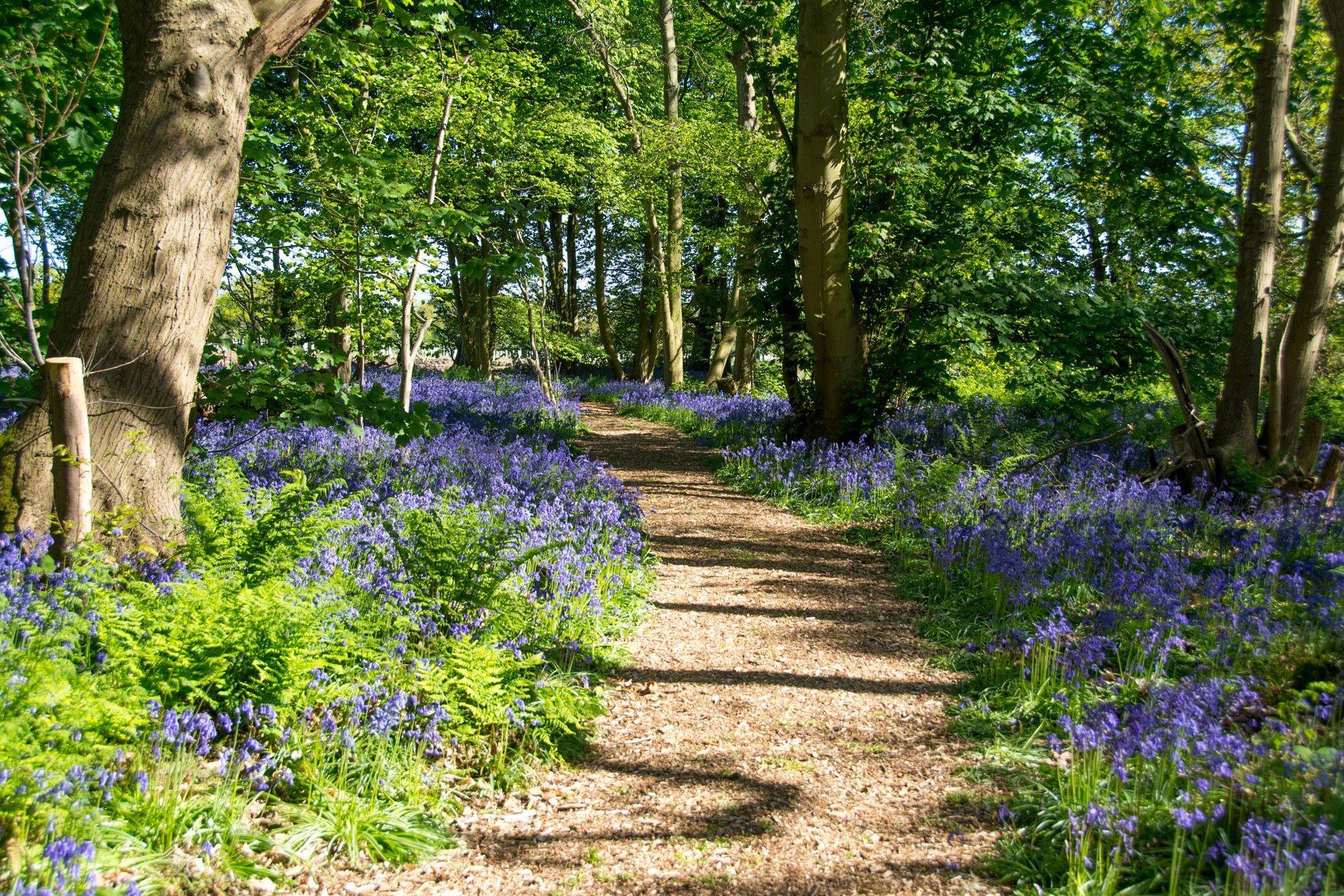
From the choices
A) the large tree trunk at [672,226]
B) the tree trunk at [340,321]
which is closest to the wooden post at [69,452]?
the tree trunk at [340,321]

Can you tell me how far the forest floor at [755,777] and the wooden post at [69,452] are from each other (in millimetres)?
2243

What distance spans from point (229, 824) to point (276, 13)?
401cm

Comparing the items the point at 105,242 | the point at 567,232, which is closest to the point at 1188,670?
the point at 105,242

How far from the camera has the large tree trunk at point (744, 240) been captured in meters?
14.4

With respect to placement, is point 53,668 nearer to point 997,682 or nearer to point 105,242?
point 105,242

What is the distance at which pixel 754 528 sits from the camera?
8023 millimetres

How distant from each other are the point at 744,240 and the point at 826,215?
5166 mm

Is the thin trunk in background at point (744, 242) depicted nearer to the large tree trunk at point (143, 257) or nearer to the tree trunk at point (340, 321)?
the tree trunk at point (340, 321)

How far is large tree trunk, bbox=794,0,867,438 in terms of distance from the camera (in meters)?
9.20

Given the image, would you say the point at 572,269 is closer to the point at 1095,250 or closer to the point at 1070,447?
the point at 1095,250

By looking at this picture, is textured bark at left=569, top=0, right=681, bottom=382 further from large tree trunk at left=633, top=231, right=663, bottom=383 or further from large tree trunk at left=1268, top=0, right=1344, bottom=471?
large tree trunk at left=1268, top=0, right=1344, bottom=471

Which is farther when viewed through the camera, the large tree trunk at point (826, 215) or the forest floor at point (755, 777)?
the large tree trunk at point (826, 215)

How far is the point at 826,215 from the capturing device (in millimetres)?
9656

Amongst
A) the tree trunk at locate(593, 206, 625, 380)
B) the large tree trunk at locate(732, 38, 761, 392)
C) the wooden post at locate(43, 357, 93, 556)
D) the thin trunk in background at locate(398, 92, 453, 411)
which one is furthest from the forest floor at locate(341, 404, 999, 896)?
the tree trunk at locate(593, 206, 625, 380)
